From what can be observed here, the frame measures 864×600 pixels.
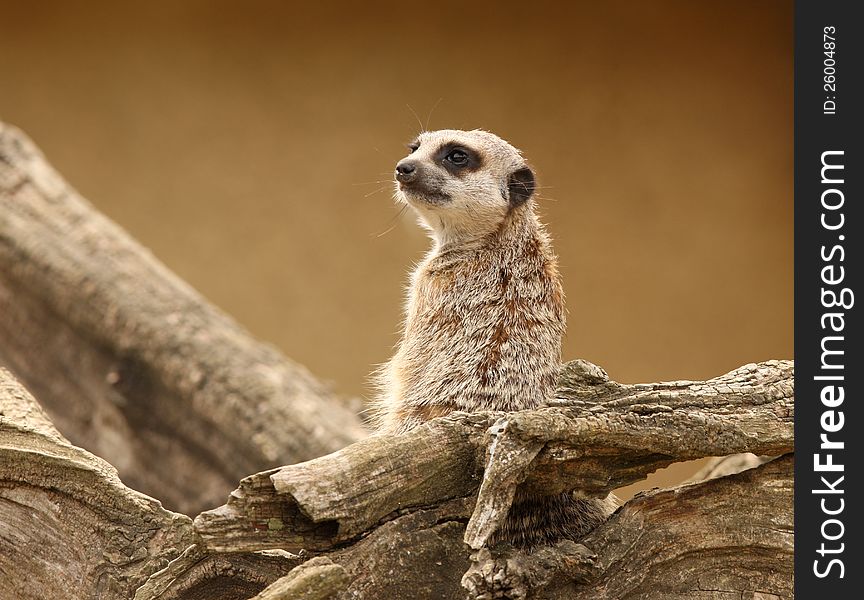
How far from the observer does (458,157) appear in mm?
2154

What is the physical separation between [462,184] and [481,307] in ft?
1.09

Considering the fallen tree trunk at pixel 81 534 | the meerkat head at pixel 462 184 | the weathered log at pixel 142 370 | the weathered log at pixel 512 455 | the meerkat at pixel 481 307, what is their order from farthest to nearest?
the weathered log at pixel 142 370
the meerkat head at pixel 462 184
the meerkat at pixel 481 307
the fallen tree trunk at pixel 81 534
the weathered log at pixel 512 455

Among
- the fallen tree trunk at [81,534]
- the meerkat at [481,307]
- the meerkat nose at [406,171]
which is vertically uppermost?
the meerkat nose at [406,171]

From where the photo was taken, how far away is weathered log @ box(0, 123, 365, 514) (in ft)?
10.1

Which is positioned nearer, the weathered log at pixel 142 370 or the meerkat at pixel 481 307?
the meerkat at pixel 481 307

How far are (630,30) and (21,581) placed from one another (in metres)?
4.16

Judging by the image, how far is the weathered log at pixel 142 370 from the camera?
3.09 meters

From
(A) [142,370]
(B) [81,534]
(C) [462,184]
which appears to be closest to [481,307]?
(C) [462,184]

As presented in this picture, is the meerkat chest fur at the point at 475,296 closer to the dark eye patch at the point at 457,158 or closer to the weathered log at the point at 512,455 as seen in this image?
the dark eye patch at the point at 457,158

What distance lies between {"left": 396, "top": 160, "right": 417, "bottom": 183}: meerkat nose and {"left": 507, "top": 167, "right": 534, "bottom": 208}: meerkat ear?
0.67ft

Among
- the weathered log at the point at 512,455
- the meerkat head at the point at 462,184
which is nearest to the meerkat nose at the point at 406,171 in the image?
the meerkat head at the point at 462,184

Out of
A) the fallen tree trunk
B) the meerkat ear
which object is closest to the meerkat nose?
the meerkat ear

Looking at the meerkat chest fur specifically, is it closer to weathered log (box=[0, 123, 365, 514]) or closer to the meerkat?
the meerkat
